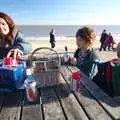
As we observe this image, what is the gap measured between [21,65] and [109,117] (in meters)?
1.12

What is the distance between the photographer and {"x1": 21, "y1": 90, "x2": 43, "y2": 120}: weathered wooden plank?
6.69 feet

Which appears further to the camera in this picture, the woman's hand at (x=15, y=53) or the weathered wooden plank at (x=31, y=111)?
the woman's hand at (x=15, y=53)

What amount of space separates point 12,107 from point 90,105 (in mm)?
652

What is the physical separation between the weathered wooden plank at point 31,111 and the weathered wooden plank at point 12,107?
5 centimetres

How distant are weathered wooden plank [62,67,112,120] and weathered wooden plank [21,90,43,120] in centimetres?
37

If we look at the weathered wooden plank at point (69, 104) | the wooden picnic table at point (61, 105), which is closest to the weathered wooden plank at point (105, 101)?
the wooden picnic table at point (61, 105)

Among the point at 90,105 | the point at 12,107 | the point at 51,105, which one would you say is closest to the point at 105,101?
the point at 90,105

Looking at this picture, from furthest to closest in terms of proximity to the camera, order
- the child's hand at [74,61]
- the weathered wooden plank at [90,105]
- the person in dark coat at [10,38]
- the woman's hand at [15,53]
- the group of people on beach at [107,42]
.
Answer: the group of people on beach at [107,42] < the child's hand at [74,61] < the person in dark coat at [10,38] < the woman's hand at [15,53] < the weathered wooden plank at [90,105]

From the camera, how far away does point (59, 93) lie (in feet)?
8.44

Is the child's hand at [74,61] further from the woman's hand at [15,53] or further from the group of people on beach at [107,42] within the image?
the group of people on beach at [107,42]

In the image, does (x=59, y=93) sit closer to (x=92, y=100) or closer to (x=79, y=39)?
(x=92, y=100)

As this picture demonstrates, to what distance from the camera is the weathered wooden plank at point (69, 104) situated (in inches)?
80.0

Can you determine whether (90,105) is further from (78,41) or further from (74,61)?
(78,41)

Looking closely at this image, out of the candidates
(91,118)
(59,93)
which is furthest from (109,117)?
(59,93)
